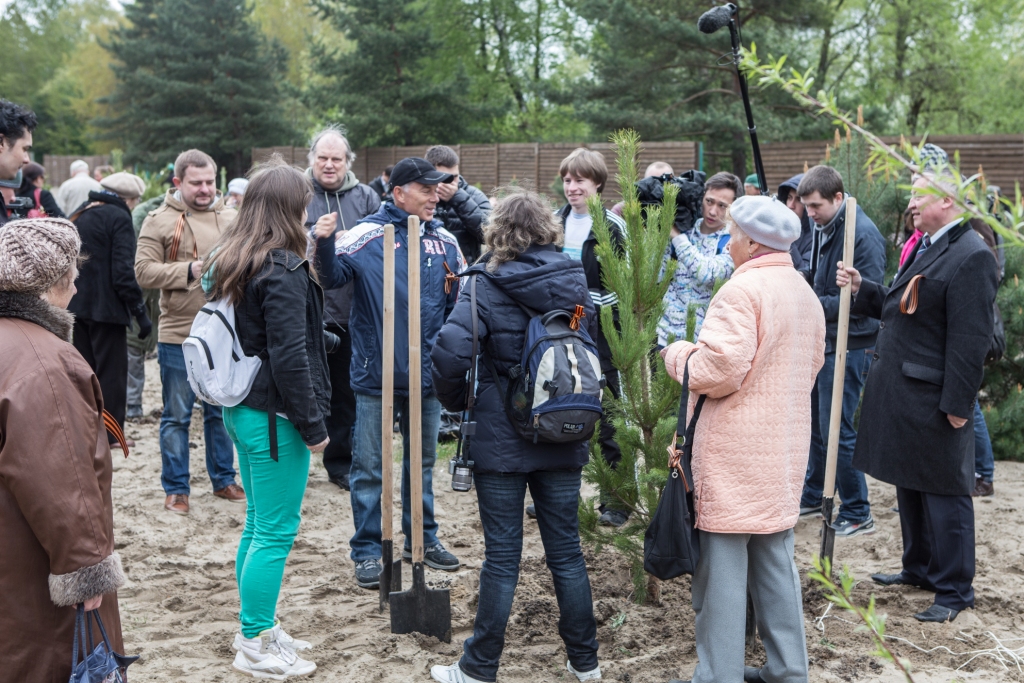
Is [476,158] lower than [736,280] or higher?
higher

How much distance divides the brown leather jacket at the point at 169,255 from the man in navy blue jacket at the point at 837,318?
3.63m

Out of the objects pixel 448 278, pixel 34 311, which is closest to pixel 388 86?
pixel 448 278

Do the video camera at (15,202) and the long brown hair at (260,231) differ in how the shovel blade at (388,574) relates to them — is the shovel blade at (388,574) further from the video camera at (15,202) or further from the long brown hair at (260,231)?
the video camera at (15,202)

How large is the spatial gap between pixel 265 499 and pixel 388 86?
23.2 meters

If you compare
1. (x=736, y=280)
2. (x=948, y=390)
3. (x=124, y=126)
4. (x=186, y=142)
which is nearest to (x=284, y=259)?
(x=736, y=280)

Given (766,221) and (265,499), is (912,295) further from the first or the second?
(265,499)

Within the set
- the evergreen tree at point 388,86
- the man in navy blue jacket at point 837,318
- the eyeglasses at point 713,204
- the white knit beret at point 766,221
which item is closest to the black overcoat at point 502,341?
the white knit beret at point 766,221

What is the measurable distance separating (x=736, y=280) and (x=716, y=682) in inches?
57.1

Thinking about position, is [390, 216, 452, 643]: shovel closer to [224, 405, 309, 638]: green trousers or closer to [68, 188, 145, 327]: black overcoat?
[224, 405, 309, 638]: green trousers

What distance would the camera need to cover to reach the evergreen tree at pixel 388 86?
24.6 meters

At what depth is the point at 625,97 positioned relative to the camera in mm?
18359

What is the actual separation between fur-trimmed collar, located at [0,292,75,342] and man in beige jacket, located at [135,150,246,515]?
9.52 ft

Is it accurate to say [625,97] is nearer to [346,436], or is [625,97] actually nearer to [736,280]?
[346,436]

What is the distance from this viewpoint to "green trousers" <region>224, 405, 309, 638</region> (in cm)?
350
